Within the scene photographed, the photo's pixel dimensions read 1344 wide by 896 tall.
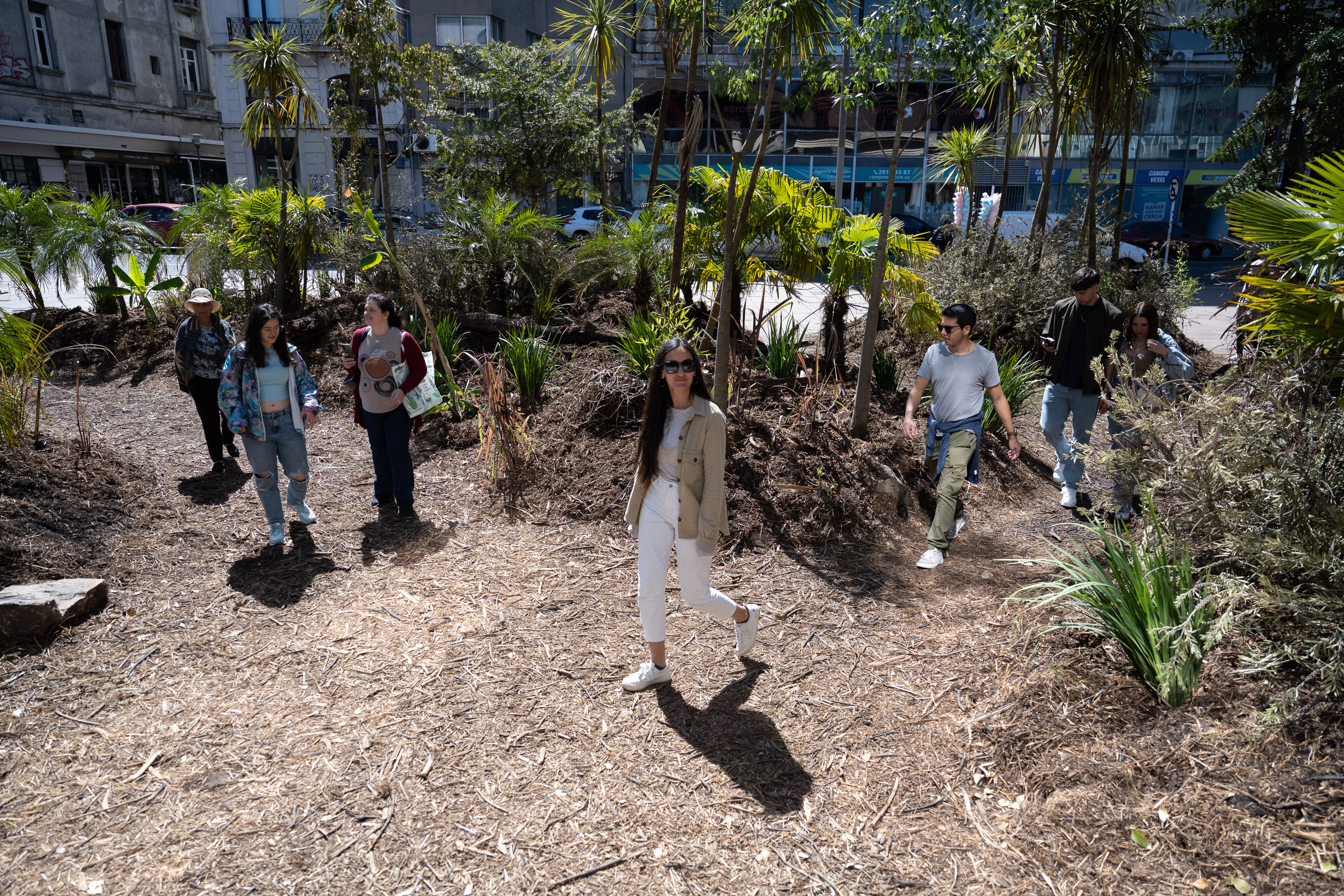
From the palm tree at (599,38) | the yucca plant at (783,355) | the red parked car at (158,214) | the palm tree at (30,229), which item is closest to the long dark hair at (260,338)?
Result: the yucca plant at (783,355)

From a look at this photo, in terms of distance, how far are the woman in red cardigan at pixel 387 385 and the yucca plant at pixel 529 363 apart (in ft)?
5.12

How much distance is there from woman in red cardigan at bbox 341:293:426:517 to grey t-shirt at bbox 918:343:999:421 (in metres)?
3.40

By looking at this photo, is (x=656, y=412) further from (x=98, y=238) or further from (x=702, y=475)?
(x=98, y=238)

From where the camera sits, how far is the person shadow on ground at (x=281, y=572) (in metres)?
4.74

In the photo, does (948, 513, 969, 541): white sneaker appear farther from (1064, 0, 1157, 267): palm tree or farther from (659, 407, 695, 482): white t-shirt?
(1064, 0, 1157, 267): palm tree

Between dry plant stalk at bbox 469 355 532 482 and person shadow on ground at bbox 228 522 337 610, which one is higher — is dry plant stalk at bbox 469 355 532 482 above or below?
above

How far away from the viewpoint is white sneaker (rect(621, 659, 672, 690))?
12.5 ft

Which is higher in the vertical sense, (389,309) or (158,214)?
(158,214)

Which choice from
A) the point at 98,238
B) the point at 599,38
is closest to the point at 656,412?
the point at 98,238

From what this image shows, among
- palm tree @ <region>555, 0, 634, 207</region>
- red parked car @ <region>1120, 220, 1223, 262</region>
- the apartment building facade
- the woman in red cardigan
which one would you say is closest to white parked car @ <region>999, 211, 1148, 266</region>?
red parked car @ <region>1120, 220, 1223, 262</region>

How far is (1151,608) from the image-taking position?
326 centimetres

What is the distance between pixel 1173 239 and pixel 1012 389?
24.3 m

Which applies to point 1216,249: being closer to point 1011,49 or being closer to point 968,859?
point 1011,49

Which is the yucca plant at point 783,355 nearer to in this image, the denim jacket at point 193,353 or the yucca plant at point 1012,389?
the yucca plant at point 1012,389
